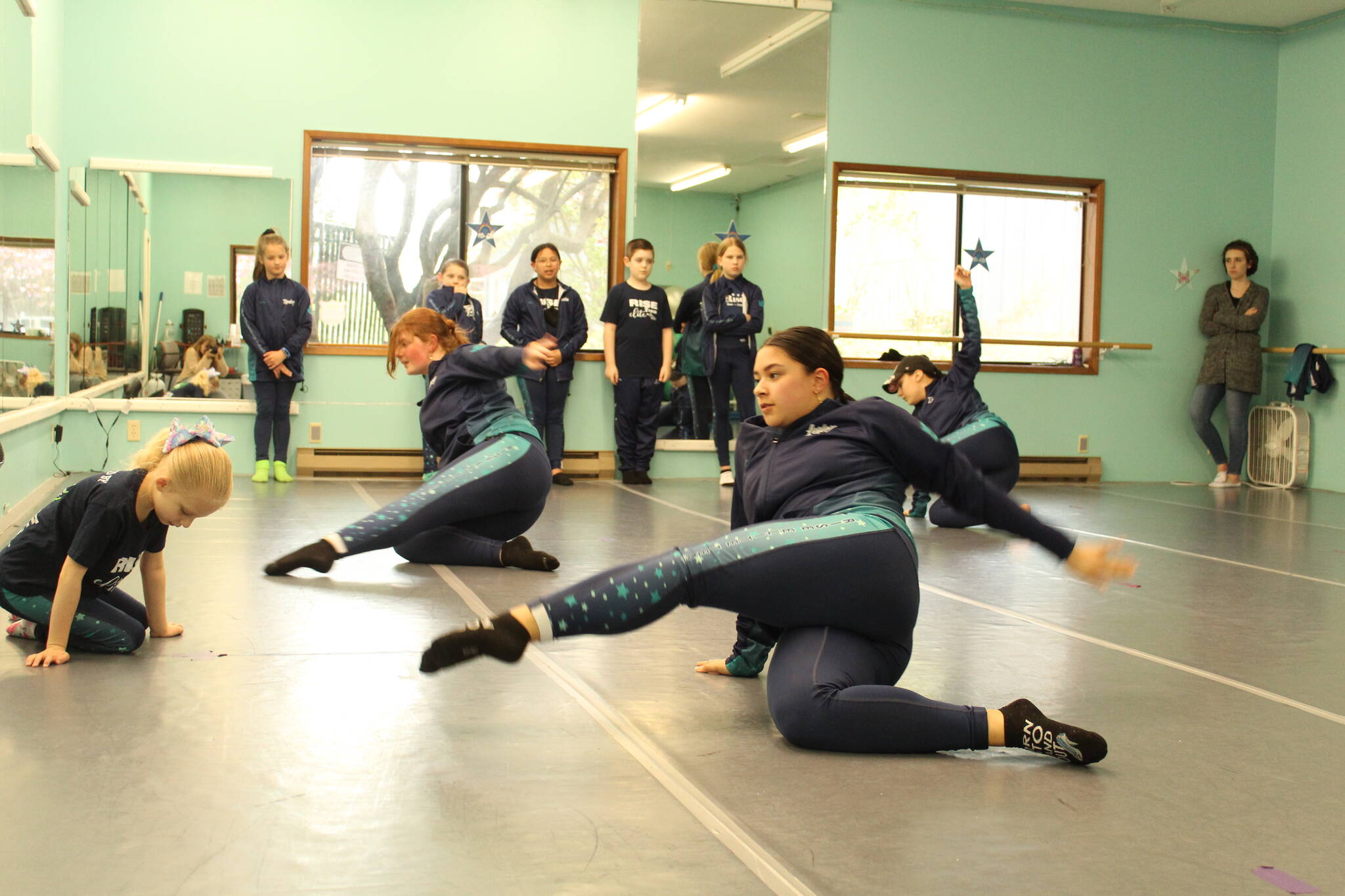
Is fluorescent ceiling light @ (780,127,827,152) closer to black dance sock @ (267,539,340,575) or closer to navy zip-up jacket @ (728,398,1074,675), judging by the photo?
black dance sock @ (267,539,340,575)

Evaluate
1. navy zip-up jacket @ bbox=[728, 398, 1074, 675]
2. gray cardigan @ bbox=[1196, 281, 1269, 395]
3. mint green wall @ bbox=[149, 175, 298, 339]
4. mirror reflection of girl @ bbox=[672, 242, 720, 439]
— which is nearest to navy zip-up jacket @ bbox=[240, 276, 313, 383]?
mint green wall @ bbox=[149, 175, 298, 339]

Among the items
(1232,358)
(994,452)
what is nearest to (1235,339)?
(1232,358)

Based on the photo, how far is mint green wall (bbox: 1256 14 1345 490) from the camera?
947 cm

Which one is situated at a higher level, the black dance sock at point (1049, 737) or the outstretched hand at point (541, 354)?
the outstretched hand at point (541, 354)

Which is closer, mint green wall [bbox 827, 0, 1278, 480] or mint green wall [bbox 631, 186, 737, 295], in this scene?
mint green wall [bbox 827, 0, 1278, 480]

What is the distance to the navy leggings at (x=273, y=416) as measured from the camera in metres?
7.88

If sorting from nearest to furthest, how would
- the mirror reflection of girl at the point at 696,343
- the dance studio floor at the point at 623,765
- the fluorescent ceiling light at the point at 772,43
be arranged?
the dance studio floor at the point at 623,765 → the mirror reflection of girl at the point at 696,343 → the fluorescent ceiling light at the point at 772,43

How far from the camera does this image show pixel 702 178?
52.1 ft

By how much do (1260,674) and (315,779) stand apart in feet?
7.79

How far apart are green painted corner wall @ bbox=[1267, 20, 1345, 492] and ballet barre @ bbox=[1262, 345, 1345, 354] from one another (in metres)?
0.10

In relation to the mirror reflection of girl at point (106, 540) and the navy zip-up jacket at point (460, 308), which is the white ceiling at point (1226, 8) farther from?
the mirror reflection of girl at point (106, 540)

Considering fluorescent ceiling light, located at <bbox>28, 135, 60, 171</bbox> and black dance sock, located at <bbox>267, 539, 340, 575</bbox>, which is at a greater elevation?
fluorescent ceiling light, located at <bbox>28, 135, 60, 171</bbox>

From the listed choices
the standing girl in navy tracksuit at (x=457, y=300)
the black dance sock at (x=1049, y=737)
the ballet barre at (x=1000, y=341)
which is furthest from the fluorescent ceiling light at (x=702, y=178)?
the black dance sock at (x=1049, y=737)

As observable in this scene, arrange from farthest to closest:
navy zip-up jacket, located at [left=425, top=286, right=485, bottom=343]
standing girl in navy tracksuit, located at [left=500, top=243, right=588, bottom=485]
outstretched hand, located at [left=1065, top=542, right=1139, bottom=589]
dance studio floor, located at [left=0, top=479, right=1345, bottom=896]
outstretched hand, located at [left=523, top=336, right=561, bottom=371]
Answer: standing girl in navy tracksuit, located at [left=500, top=243, right=588, bottom=485] → navy zip-up jacket, located at [left=425, top=286, right=485, bottom=343] → outstretched hand, located at [left=523, top=336, right=561, bottom=371] → outstretched hand, located at [left=1065, top=542, right=1139, bottom=589] → dance studio floor, located at [left=0, top=479, right=1345, bottom=896]
